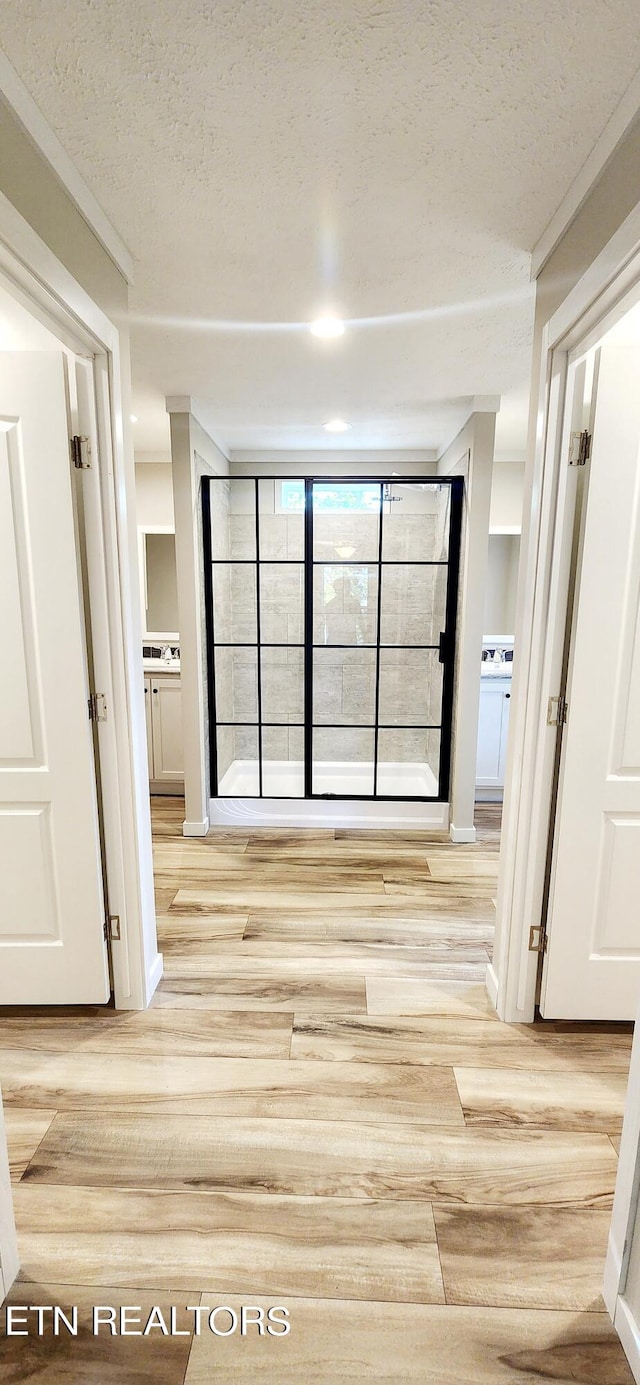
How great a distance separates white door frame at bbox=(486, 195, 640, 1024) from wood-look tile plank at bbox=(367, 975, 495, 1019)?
8 cm

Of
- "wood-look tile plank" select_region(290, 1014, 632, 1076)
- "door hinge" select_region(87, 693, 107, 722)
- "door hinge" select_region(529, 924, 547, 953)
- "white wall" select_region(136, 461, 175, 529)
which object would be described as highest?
"white wall" select_region(136, 461, 175, 529)

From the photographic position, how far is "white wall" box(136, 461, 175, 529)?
4.25m

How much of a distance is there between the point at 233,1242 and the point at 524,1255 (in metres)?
0.63

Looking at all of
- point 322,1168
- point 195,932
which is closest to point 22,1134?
point 322,1168

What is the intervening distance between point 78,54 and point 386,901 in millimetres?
2826

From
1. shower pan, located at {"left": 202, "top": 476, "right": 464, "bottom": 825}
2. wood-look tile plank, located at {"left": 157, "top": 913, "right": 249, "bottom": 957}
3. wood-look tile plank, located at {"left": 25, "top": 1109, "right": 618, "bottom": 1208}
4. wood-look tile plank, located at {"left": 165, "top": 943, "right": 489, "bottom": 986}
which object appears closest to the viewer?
wood-look tile plank, located at {"left": 25, "top": 1109, "right": 618, "bottom": 1208}

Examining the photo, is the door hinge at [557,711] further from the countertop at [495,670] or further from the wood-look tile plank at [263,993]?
the countertop at [495,670]

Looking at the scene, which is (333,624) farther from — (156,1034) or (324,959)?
(156,1034)

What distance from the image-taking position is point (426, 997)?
6.81ft

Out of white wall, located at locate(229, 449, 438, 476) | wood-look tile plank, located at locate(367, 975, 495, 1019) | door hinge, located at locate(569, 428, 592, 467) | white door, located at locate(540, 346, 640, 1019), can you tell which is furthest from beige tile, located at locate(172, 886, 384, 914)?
white wall, located at locate(229, 449, 438, 476)

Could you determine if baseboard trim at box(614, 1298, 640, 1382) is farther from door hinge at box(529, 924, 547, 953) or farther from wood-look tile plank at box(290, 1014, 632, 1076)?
door hinge at box(529, 924, 547, 953)

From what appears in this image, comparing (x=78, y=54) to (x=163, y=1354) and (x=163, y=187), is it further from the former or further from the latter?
(x=163, y=1354)

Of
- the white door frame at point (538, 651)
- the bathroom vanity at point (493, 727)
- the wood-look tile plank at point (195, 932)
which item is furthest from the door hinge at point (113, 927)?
the bathroom vanity at point (493, 727)

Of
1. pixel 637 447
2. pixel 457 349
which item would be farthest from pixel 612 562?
pixel 457 349
